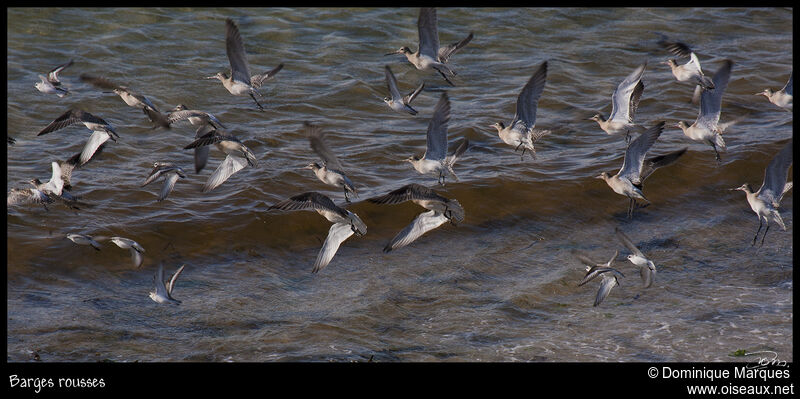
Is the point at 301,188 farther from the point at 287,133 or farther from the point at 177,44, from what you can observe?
the point at 177,44

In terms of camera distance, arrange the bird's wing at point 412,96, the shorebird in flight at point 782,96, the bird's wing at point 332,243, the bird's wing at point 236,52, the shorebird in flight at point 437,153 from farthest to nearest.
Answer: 1. the shorebird in flight at point 782,96
2. the bird's wing at point 236,52
3. the bird's wing at point 412,96
4. the shorebird in flight at point 437,153
5. the bird's wing at point 332,243

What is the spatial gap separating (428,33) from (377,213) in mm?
2207

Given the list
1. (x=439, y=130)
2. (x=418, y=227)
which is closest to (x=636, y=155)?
(x=439, y=130)

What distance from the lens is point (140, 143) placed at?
11977 millimetres

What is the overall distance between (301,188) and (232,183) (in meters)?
0.87

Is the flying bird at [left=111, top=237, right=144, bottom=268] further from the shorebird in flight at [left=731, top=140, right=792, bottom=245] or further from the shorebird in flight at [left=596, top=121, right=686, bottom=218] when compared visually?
the shorebird in flight at [left=731, top=140, right=792, bottom=245]

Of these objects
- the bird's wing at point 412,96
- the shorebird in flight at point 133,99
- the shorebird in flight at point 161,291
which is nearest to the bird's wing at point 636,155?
the bird's wing at point 412,96

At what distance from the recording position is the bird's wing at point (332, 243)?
322 inches

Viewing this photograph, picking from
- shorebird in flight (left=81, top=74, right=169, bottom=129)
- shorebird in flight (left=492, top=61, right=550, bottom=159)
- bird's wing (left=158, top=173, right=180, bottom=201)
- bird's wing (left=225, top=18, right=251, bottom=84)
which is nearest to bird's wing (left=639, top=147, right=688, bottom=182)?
shorebird in flight (left=492, top=61, right=550, bottom=159)

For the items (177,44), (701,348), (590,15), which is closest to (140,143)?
(177,44)

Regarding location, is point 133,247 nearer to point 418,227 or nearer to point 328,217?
point 328,217

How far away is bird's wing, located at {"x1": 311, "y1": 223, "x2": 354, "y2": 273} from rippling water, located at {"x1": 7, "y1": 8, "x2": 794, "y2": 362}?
290mm

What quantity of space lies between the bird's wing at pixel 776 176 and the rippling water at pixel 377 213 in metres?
0.68

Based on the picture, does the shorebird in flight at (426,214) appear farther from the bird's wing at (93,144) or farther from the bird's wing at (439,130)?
the bird's wing at (93,144)
